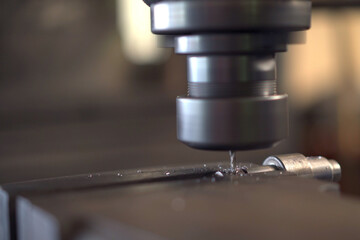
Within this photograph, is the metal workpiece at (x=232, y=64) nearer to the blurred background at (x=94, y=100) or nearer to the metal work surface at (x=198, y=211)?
the metal work surface at (x=198, y=211)

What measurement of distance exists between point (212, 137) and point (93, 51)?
201 cm

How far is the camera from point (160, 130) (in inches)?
100

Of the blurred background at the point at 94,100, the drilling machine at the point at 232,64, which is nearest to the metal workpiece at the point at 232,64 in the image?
the drilling machine at the point at 232,64

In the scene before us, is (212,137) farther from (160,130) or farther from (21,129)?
(160,130)

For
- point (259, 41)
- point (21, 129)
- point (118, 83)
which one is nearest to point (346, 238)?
point (259, 41)

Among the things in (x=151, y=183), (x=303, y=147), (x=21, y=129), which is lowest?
(x=303, y=147)

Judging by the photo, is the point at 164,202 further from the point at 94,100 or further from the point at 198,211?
the point at 94,100

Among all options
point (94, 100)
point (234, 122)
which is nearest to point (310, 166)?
point (234, 122)

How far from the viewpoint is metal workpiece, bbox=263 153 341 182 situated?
583 millimetres

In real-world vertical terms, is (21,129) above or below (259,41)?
below

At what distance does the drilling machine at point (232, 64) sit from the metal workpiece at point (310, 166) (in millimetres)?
64

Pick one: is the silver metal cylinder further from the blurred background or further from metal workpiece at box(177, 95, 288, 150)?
the blurred background

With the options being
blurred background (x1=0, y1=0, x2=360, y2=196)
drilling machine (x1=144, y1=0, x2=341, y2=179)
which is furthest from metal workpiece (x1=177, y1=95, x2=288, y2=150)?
blurred background (x1=0, y1=0, x2=360, y2=196)

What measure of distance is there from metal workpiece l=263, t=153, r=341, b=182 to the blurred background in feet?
5.81
